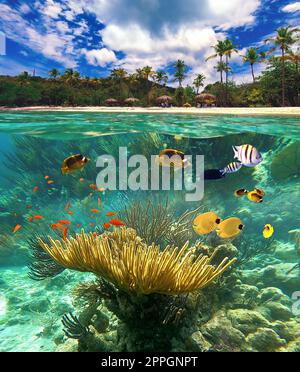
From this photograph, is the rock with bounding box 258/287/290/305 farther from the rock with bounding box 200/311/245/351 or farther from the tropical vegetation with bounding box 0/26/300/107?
the tropical vegetation with bounding box 0/26/300/107

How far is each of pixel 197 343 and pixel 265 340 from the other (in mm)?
1208

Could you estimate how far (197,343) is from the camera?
4.23 m

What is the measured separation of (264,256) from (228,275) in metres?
3.70

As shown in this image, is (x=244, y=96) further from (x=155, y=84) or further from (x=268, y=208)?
(x=268, y=208)

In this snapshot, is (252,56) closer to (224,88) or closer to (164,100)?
(224,88)

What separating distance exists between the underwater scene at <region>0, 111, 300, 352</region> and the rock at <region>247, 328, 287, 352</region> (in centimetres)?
2

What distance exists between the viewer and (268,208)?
12297 mm

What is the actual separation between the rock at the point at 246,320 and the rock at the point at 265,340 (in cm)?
16

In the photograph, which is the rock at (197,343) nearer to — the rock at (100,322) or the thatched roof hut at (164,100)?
the rock at (100,322)

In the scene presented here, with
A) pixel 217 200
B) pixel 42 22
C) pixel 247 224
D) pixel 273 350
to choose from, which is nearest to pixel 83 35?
pixel 42 22

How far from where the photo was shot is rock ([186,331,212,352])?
4.18 m

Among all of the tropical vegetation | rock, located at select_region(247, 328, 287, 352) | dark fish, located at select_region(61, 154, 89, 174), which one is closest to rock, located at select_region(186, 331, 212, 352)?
rock, located at select_region(247, 328, 287, 352)

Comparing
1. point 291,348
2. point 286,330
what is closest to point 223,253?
point 286,330

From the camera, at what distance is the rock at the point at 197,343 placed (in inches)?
165
